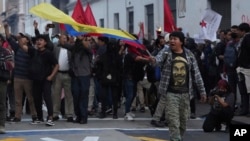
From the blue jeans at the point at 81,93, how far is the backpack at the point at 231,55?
10.7 ft

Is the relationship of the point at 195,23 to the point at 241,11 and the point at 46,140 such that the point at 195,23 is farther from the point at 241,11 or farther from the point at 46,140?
the point at 46,140

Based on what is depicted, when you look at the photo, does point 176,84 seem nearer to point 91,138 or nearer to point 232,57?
point 91,138

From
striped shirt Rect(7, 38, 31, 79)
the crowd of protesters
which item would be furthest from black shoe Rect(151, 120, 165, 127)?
striped shirt Rect(7, 38, 31, 79)

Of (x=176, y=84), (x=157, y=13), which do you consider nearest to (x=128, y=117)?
(x=176, y=84)

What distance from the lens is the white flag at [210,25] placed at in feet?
51.0

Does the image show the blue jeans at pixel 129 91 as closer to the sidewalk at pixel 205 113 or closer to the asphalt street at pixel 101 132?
the asphalt street at pixel 101 132

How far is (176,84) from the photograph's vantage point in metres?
8.80

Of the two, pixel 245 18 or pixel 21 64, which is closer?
pixel 21 64

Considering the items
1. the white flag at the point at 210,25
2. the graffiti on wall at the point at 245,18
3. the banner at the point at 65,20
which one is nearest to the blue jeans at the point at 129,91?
the banner at the point at 65,20

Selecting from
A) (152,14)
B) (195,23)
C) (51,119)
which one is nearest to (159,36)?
(51,119)

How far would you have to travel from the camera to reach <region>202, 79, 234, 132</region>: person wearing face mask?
1139 cm

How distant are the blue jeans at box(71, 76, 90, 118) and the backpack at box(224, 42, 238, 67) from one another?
3.27 meters

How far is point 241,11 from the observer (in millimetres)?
18109

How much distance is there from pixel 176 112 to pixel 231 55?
201 inches
